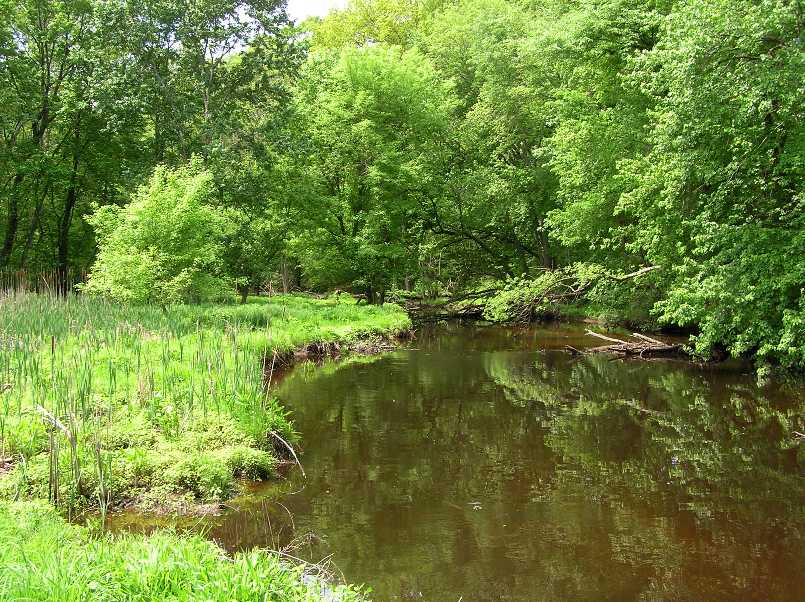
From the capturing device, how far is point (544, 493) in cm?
693

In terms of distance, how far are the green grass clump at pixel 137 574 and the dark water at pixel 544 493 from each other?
4.13 feet

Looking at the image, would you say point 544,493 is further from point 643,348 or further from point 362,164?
point 362,164

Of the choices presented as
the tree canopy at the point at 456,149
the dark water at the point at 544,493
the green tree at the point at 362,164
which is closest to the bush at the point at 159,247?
the tree canopy at the point at 456,149

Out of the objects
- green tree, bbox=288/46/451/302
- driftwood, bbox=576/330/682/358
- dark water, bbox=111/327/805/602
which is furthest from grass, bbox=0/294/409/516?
green tree, bbox=288/46/451/302

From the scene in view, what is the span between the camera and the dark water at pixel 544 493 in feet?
16.9

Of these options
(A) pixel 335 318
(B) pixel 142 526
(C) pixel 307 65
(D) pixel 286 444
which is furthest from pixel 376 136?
(B) pixel 142 526

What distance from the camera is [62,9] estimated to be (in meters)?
23.8

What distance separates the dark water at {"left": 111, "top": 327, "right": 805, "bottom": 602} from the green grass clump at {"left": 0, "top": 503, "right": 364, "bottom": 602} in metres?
1.26

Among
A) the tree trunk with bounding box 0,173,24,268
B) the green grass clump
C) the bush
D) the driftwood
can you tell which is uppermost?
the tree trunk with bounding box 0,173,24,268

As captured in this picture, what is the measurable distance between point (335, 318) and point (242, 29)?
10.9 metres

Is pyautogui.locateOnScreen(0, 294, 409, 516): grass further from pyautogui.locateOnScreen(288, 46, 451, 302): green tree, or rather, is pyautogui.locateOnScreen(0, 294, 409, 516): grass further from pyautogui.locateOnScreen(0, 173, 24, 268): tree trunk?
pyautogui.locateOnScreen(0, 173, 24, 268): tree trunk

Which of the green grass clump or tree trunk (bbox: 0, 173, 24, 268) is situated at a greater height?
tree trunk (bbox: 0, 173, 24, 268)

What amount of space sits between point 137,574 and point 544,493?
4572 millimetres

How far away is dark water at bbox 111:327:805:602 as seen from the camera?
203 inches
